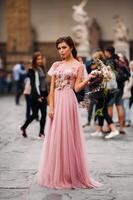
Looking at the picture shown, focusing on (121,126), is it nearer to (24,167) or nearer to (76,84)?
(24,167)

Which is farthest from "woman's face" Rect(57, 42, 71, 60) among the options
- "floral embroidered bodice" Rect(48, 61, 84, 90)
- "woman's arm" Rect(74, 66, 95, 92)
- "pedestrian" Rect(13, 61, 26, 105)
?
"pedestrian" Rect(13, 61, 26, 105)

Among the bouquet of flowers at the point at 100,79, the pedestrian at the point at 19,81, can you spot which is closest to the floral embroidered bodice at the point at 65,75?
the bouquet of flowers at the point at 100,79

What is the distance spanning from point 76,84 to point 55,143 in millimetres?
703

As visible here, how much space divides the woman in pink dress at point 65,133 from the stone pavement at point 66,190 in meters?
0.17

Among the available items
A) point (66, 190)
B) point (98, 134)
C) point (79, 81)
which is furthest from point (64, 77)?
point (98, 134)

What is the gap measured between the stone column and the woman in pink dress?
2033cm

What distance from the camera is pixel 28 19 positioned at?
26688 millimetres

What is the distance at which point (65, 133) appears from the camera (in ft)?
21.2

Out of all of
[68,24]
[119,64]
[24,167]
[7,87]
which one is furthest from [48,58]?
[24,167]

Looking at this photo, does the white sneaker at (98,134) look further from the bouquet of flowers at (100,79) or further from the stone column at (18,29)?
the stone column at (18,29)

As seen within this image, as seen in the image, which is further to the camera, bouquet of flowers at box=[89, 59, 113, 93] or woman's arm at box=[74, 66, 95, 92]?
Result: bouquet of flowers at box=[89, 59, 113, 93]

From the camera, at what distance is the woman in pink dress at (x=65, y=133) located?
6430 mm

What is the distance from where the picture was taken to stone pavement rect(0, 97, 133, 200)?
616 centimetres

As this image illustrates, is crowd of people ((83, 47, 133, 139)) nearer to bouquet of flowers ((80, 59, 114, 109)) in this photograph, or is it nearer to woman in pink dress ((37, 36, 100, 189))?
bouquet of flowers ((80, 59, 114, 109))
